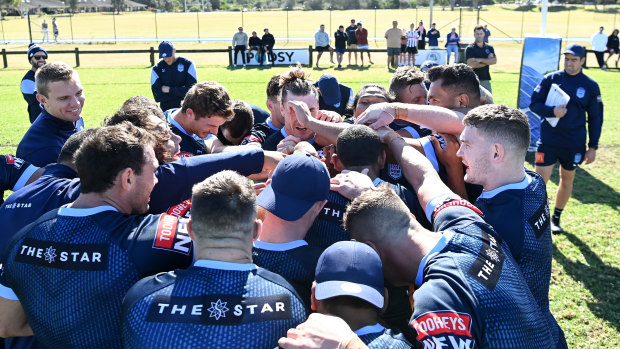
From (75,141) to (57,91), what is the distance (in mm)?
1506

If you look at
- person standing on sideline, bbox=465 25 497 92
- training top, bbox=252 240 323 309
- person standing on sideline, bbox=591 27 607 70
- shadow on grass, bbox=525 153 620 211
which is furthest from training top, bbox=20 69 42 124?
person standing on sideline, bbox=591 27 607 70

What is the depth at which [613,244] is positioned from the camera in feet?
21.9

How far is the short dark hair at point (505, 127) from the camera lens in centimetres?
288

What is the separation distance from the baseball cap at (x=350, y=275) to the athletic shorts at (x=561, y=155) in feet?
19.9

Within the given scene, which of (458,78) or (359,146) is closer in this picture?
(359,146)

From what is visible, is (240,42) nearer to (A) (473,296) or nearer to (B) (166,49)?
(B) (166,49)

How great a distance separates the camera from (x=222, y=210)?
2238 millimetres

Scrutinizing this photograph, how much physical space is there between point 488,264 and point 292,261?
0.93m

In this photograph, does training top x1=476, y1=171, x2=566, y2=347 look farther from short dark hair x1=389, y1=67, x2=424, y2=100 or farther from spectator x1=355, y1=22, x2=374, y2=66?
spectator x1=355, y1=22, x2=374, y2=66

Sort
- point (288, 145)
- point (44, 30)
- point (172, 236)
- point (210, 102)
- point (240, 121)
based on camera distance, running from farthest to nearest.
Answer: point (44, 30) → point (240, 121) → point (210, 102) → point (288, 145) → point (172, 236)

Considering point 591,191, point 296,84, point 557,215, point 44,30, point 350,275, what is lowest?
point 591,191

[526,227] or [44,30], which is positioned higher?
[44,30]

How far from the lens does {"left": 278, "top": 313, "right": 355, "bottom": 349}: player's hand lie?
1954 mm

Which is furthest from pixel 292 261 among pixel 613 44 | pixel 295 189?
pixel 613 44
